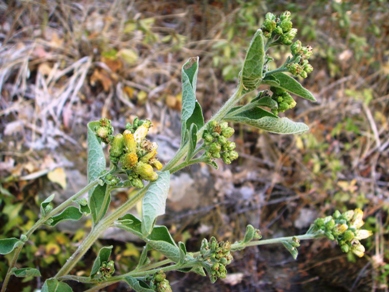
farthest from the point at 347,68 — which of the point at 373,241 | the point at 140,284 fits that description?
the point at 140,284

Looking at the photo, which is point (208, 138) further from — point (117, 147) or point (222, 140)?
point (117, 147)

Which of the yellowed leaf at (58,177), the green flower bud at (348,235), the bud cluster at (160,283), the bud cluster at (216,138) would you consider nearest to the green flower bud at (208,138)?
the bud cluster at (216,138)

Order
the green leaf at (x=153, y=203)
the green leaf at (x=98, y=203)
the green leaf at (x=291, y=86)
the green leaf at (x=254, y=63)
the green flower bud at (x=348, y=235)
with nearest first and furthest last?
1. the green leaf at (x=153, y=203)
2. the green leaf at (x=254, y=63)
3. the green leaf at (x=291, y=86)
4. the green leaf at (x=98, y=203)
5. the green flower bud at (x=348, y=235)

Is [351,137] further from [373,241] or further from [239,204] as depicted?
[239,204]

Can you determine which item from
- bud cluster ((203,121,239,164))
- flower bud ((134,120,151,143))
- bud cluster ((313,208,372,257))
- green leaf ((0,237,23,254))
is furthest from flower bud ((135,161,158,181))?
bud cluster ((313,208,372,257))

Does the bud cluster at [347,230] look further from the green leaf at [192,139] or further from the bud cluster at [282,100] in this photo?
the green leaf at [192,139]

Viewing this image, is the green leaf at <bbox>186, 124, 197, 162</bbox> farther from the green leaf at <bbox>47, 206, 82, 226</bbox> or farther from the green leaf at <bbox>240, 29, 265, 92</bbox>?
the green leaf at <bbox>47, 206, 82, 226</bbox>

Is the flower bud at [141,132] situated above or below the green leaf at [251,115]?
below
